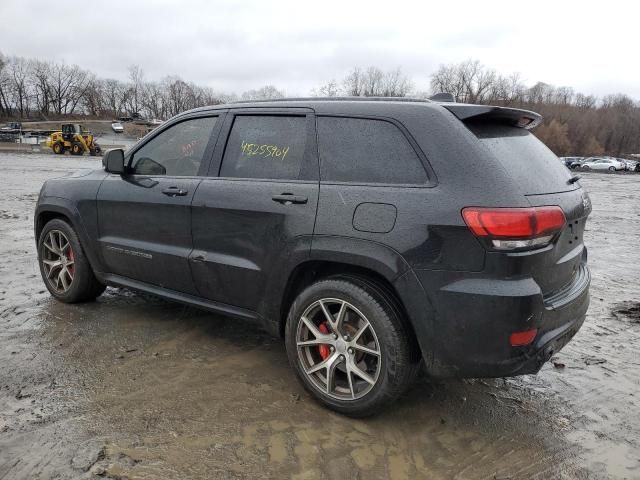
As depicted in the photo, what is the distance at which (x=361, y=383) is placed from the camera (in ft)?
9.81

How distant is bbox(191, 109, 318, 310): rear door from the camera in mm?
3172

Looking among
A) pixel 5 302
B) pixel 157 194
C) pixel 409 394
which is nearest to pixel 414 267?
pixel 409 394

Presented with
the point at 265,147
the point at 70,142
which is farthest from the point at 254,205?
the point at 70,142

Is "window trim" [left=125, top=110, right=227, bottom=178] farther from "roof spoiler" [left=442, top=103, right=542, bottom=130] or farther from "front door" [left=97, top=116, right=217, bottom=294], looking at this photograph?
"roof spoiler" [left=442, top=103, right=542, bottom=130]

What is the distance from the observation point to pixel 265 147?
11.5 ft

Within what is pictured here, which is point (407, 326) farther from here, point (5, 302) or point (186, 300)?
point (5, 302)

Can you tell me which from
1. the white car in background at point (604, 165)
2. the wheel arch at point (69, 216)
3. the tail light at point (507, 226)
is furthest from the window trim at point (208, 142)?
the white car in background at point (604, 165)

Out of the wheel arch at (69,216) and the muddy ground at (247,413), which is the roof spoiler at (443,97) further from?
the wheel arch at (69,216)

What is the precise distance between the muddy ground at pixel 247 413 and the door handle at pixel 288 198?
1.23m

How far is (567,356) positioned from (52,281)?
4593mm

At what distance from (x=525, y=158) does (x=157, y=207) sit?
2616 mm

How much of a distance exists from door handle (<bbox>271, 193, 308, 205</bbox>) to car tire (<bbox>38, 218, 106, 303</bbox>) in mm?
2338

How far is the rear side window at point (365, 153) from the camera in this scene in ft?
9.39

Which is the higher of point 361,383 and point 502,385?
point 361,383
